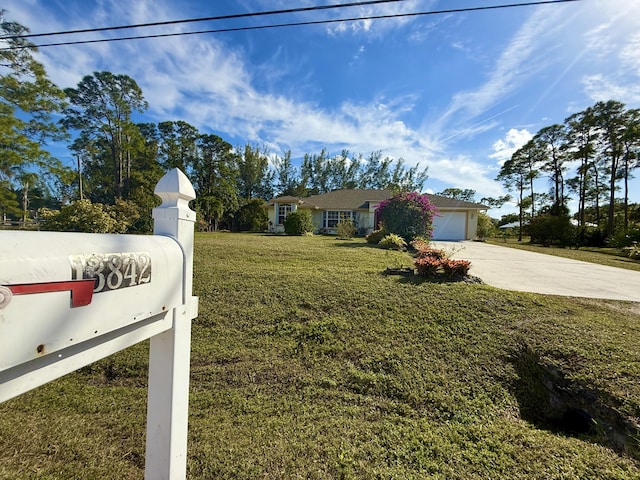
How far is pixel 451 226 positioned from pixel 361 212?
6.58 m

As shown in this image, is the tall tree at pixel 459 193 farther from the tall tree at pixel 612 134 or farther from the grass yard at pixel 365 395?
the grass yard at pixel 365 395

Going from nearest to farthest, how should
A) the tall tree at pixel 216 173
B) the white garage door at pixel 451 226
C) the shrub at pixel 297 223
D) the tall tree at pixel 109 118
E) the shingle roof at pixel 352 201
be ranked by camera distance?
1. the shrub at pixel 297 223
2. the white garage door at pixel 451 226
3. the shingle roof at pixel 352 201
4. the tall tree at pixel 109 118
5. the tall tree at pixel 216 173

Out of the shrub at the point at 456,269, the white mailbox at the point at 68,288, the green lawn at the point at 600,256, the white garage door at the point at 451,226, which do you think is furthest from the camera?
the white garage door at the point at 451,226

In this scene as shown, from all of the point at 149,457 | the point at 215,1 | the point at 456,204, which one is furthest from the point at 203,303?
the point at 456,204

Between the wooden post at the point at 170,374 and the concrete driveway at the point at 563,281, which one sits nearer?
the wooden post at the point at 170,374

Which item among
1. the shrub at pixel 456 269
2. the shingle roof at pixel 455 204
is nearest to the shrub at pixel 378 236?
the shrub at pixel 456 269

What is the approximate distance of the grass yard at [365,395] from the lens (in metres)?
1.95

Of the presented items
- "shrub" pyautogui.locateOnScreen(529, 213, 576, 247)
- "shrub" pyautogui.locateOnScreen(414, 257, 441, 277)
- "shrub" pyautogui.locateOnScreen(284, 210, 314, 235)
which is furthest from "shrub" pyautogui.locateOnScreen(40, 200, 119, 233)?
"shrub" pyautogui.locateOnScreen(529, 213, 576, 247)

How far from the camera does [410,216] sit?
12602 millimetres

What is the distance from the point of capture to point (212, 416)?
242cm

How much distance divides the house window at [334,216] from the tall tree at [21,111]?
17.1 m

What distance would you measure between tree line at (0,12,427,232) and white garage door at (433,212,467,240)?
745 centimetres

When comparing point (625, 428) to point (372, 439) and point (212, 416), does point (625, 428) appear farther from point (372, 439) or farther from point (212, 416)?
point (212, 416)

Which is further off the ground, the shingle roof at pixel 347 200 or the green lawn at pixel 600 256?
the shingle roof at pixel 347 200
